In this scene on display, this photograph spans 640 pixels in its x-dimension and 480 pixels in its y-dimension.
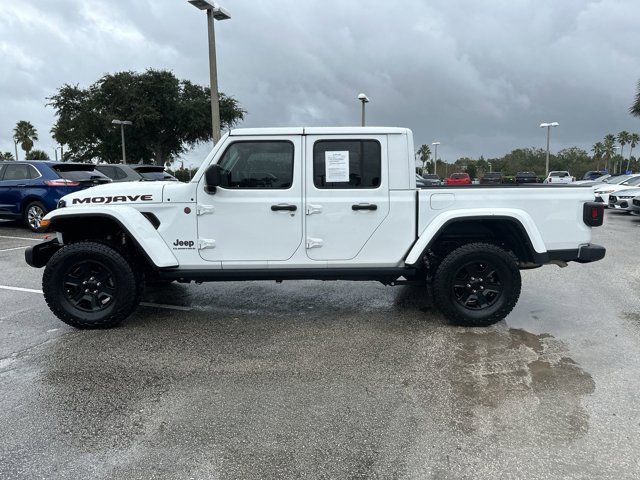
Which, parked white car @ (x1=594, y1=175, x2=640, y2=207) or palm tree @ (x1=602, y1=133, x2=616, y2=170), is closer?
parked white car @ (x1=594, y1=175, x2=640, y2=207)

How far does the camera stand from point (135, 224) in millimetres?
4727

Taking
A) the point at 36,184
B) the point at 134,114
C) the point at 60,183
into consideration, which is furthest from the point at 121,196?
the point at 134,114

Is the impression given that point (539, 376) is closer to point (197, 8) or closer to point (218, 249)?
point (218, 249)

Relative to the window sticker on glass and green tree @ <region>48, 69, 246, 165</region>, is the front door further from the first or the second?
green tree @ <region>48, 69, 246, 165</region>

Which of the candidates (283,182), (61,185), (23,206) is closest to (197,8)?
(61,185)

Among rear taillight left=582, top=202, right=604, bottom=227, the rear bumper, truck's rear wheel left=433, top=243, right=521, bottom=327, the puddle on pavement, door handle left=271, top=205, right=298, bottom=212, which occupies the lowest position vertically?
the puddle on pavement

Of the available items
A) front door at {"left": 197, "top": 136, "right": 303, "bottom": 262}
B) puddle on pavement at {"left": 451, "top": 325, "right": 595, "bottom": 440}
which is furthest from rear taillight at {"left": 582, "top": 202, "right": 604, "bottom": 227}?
front door at {"left": 197, "top": 136, "right": 303, "bottom": 262}

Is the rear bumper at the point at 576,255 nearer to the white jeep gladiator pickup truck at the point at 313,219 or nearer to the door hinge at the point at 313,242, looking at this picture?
the white jeep gladiator pickup truck at the point at 313,219

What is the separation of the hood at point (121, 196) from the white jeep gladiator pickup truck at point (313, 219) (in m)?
0.01

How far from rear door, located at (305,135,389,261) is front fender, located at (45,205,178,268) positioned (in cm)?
141

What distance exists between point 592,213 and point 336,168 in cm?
252

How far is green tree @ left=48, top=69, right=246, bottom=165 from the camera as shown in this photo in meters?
36.8

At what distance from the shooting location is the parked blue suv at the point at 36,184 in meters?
11.4

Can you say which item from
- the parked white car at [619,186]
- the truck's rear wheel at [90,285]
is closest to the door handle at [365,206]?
the truck's rear wheel at [90,285]
